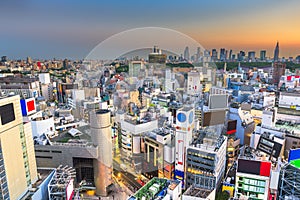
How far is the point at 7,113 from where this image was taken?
86.6 inches

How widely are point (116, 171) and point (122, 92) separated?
151 cm

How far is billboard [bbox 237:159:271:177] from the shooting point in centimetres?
283

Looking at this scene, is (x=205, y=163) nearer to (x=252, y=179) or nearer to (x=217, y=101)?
(x=252, y=179)

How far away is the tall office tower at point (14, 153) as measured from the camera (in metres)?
2.12

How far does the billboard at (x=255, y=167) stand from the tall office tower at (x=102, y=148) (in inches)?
79.9

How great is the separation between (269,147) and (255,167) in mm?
1341

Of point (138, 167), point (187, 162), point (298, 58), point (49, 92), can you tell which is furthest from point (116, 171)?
point (298, 58)

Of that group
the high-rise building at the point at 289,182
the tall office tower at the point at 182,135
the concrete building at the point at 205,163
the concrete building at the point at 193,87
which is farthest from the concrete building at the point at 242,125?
the high-rise building at the point at 289,182

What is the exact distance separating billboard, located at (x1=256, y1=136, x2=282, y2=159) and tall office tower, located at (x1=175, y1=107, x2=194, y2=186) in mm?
1610

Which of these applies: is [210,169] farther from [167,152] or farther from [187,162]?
[167,152]

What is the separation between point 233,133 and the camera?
491cm

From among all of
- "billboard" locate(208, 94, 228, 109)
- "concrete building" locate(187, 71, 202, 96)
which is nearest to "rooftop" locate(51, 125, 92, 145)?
"concrete building" locate(187, 71, 202, 96)

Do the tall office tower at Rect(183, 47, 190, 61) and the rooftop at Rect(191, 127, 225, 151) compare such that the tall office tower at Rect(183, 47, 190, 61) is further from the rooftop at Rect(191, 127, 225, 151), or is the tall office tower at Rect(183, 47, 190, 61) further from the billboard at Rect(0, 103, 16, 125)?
the billboard at Rect(0, 103, 16, 125)

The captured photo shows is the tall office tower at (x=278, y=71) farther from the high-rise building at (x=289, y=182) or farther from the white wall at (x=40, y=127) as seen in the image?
the white wall at (x=40, y=127)
